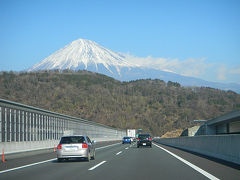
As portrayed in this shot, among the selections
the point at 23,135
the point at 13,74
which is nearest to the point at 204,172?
the point at 23,135

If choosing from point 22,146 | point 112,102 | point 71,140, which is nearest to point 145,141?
point 22,146

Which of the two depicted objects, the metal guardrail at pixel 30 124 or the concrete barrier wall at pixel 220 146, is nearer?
the concrete barrier wall at pixel 220 146

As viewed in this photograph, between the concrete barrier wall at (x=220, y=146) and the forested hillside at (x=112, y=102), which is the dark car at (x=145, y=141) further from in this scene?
the forested hillside at (x=112, y=102)

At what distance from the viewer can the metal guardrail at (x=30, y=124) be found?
28.0 m

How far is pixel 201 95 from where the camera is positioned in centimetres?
19225

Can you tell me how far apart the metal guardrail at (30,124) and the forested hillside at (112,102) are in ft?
246

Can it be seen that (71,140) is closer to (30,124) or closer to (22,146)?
(22,146)

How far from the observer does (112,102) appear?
164125mm

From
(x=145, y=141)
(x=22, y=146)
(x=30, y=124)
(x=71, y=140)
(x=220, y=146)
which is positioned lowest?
(x=145, y=141)

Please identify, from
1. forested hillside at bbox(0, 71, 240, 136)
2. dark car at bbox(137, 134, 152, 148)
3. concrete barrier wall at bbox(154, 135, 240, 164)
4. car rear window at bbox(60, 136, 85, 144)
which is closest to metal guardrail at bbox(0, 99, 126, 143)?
car rear window at bbox(60, 136, 85, 144)

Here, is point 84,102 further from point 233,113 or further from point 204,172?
point 204,172

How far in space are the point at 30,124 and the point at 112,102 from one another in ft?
422

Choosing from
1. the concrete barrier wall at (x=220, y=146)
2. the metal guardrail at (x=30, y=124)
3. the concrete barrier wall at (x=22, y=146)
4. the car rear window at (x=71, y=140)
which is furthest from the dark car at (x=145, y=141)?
the car rear window at (x=71, y=140)

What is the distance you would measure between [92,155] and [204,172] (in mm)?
8581
